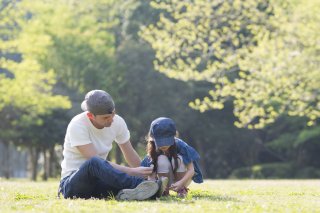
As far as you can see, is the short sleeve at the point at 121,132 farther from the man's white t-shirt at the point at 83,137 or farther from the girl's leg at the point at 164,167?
the girl's leg at the point at 164,167

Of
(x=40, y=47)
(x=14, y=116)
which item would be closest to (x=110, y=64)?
(x=14, y=116)

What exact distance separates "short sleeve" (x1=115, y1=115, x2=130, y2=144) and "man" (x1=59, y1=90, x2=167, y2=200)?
0.05 metres

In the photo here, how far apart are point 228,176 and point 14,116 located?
54.7 ft

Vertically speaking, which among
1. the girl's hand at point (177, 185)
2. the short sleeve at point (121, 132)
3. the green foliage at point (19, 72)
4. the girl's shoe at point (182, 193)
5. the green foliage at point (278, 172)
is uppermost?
the green foliage at point (19, 72)

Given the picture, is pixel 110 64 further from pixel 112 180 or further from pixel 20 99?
pixel 112 180

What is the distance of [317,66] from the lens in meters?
19.9

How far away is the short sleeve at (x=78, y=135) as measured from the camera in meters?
7.64

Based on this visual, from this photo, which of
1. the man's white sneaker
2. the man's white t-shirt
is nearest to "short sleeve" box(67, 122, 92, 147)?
the man's white t-shirt

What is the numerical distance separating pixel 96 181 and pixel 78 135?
548mm

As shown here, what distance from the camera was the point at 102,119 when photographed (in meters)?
7.64

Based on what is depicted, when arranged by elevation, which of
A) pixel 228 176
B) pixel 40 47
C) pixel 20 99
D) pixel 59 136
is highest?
pixel 40 47

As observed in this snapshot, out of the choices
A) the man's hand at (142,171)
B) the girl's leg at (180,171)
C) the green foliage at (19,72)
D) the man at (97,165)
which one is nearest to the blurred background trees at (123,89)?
the green foliage at (19,72)

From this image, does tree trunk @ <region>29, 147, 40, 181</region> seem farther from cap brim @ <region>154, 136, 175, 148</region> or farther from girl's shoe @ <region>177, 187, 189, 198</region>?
cap brim @ <region>154, 136, 175, 148</region>

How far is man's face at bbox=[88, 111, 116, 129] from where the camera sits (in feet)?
25.0
